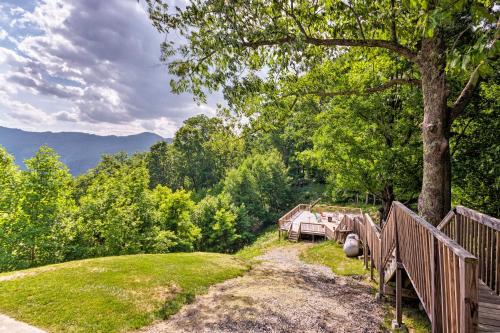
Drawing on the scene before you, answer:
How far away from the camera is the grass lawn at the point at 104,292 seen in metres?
6.50

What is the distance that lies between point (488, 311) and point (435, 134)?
4431 millimetres

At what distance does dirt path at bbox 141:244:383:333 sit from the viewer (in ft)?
21.2

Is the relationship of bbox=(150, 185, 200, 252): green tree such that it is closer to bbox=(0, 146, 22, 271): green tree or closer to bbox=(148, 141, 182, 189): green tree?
bbox=(0, 146, 22, 271): green tree

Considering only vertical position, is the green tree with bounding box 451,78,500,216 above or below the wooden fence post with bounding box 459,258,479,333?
above

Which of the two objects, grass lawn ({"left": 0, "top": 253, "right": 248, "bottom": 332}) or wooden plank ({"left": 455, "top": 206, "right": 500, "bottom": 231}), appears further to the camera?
grass lawn ({"left": 0, "top": 253, "right": 248, "bottom": 332})

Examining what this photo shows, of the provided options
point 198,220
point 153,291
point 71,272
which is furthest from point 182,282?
point 198,220

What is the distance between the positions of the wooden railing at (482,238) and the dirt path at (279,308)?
2777 mm

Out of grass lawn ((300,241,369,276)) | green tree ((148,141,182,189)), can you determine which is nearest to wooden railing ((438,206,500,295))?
grass lawn ((300,241,369,276))

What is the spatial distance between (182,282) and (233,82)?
662 centimetres

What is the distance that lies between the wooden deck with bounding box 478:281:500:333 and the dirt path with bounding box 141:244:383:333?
106 inches

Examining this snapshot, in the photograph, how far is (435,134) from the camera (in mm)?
7180

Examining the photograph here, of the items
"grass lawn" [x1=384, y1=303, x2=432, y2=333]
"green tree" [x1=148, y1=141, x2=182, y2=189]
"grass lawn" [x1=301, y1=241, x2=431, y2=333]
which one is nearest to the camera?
"grass lawn" [x1=384, y1=303, x2=432, y2=333]

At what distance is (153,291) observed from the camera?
8328 mm

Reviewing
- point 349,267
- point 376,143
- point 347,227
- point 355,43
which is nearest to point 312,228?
point 347,227
